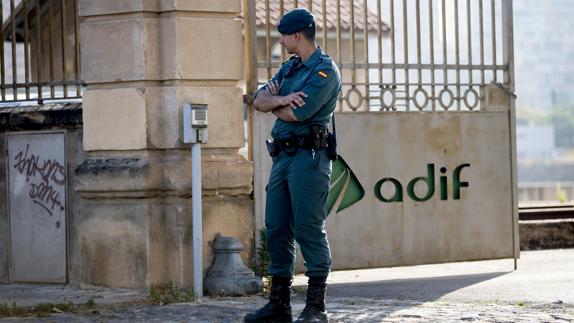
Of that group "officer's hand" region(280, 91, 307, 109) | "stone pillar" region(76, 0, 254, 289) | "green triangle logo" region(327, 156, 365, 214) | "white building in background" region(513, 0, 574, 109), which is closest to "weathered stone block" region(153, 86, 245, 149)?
"stone pillar" region(76, 0, 254, 289)

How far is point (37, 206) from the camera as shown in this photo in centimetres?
1071

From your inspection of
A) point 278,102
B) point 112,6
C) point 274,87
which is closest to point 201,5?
point 112,6

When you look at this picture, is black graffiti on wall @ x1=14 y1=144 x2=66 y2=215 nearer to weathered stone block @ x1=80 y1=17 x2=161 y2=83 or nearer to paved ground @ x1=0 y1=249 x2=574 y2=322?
paved ground @ x1=0 y1=249 x2=574 y2=322

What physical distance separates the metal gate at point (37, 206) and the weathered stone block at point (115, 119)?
0.48 meters

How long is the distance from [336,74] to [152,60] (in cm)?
219

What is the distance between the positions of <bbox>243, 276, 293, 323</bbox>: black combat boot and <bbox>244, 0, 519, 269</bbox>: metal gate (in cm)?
287

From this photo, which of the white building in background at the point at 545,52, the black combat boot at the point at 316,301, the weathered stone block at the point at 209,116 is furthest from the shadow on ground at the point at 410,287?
the white building in background at the point at 545,52

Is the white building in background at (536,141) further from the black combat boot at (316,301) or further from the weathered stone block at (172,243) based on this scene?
the black combat boot at (316,301)

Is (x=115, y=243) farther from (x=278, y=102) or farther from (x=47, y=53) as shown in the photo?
(x=278, y=102)

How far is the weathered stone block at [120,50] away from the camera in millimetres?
9906

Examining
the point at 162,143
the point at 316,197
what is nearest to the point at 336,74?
the point at 316,197

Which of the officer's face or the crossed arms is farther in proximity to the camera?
the officer's face

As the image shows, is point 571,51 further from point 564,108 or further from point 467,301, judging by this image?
point 467,301

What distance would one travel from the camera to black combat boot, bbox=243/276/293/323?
8156 mm
